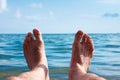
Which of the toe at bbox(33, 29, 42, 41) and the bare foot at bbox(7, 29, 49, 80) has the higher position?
the toe at bbox(33, 29, 42, 41)

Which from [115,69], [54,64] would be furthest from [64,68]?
[115,69]

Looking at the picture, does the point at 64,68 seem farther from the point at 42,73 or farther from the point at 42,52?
the point at 42,73

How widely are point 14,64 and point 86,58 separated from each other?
197cm

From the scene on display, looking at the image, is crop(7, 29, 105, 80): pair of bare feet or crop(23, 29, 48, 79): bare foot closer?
crop(7, 29, 105, 80): pair of bare feet

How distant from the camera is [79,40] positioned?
4.41 m

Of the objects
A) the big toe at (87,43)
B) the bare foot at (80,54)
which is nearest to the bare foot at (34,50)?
the bare foot at (80,54)

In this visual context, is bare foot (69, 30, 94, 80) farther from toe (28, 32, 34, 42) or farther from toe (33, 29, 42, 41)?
toe (28, 32, 34, 42)

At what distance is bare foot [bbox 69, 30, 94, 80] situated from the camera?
3.74 m

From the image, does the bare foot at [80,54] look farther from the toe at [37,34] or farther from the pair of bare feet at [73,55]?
the toe at [37,34]

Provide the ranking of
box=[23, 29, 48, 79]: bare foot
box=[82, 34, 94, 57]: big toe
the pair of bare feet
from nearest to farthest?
the pair of bare feet, box=[23, 29, 48, 79]: bare foot, box=[82, 34, 94, 57]: big toe

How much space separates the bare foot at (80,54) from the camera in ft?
12.3

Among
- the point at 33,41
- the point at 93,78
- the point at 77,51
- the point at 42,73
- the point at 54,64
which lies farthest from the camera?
the point at 54,64

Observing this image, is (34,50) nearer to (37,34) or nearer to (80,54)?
(37,34)

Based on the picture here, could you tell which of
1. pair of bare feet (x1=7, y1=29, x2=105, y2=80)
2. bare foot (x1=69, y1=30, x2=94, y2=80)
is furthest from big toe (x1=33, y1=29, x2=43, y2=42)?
bare foot (x1=69, y1=30, x2=94, y2=80)
